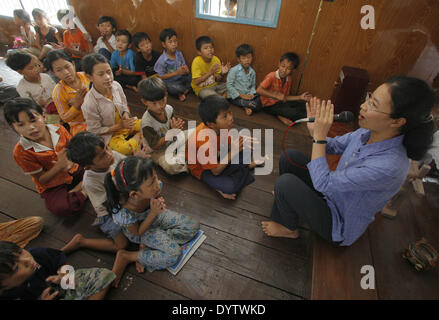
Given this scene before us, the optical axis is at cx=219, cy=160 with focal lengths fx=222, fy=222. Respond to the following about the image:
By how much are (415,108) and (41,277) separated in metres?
1.94

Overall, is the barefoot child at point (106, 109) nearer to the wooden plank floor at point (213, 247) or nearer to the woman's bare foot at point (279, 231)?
the wooden plank floor at point (213, 247)

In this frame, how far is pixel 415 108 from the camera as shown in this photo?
931mm

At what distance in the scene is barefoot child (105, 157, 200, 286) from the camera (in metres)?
1.18

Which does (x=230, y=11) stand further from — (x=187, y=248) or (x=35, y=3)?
(x=35, y=3)

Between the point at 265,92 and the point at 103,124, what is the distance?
185cm

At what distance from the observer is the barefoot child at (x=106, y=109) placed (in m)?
1.83

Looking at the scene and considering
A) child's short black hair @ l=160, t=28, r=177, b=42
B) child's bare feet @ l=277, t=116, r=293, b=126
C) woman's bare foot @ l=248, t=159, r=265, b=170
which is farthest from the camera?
child's short black hair @ l=160, t=28, r=177, b=42

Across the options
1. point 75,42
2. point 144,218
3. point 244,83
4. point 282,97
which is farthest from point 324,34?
point 75,42

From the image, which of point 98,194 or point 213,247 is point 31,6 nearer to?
point 98,194

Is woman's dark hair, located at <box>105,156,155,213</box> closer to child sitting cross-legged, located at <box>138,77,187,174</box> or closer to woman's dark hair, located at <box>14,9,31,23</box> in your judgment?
child sitting cross-legged, located at <box>138,77,187,174</box>

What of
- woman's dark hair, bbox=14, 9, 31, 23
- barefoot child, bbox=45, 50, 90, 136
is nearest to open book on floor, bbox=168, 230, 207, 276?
barefoot child, bbox=45, 50, 90, 136

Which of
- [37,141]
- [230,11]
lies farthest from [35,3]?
[37,141]

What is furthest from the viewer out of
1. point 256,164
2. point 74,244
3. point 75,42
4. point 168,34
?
point 75,42

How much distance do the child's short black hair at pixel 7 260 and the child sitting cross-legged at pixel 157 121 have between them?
43.0 inches
